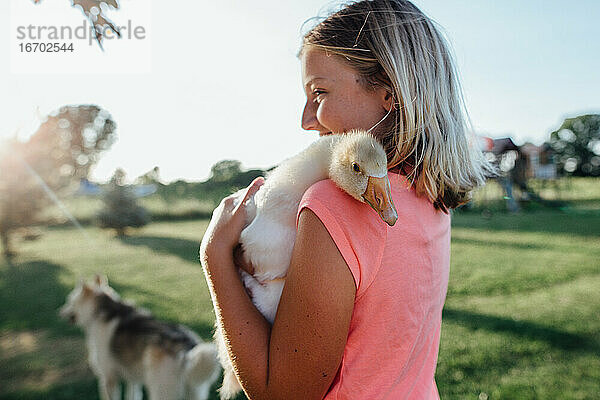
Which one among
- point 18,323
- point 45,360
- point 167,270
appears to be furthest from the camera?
point 167,270

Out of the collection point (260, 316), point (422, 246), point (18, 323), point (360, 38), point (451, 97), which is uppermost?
point (360, 38)

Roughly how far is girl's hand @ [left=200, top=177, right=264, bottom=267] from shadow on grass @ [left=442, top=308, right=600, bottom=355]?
4709mm

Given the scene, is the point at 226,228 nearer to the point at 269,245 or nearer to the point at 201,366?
the point at 269,245

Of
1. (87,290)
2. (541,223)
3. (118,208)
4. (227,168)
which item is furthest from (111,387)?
(541,223)

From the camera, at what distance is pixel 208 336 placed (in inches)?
215

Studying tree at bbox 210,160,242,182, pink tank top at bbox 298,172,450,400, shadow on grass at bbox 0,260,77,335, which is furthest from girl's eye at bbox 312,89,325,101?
shadow on grass at bbox 0,260,77,335

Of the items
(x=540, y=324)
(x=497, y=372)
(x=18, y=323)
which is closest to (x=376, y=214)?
(x=497, y=372)

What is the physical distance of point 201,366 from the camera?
3037mm

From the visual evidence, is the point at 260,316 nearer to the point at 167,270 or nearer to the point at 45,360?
the point at 45,360

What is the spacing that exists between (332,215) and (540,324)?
5.38 meters

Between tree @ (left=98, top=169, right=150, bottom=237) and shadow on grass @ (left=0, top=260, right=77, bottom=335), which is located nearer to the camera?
shadow on grass @ (left=0, top=260, right=77, bottom=335)

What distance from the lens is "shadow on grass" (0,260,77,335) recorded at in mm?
6328

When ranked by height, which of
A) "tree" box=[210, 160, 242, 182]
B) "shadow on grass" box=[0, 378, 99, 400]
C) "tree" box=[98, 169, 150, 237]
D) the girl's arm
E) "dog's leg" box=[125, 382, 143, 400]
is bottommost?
"tree" box=[98, 169, 150, 237]

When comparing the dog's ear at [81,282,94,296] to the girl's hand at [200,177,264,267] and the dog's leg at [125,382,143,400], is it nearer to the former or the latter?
the dog's leg at [125,382,143,400]
